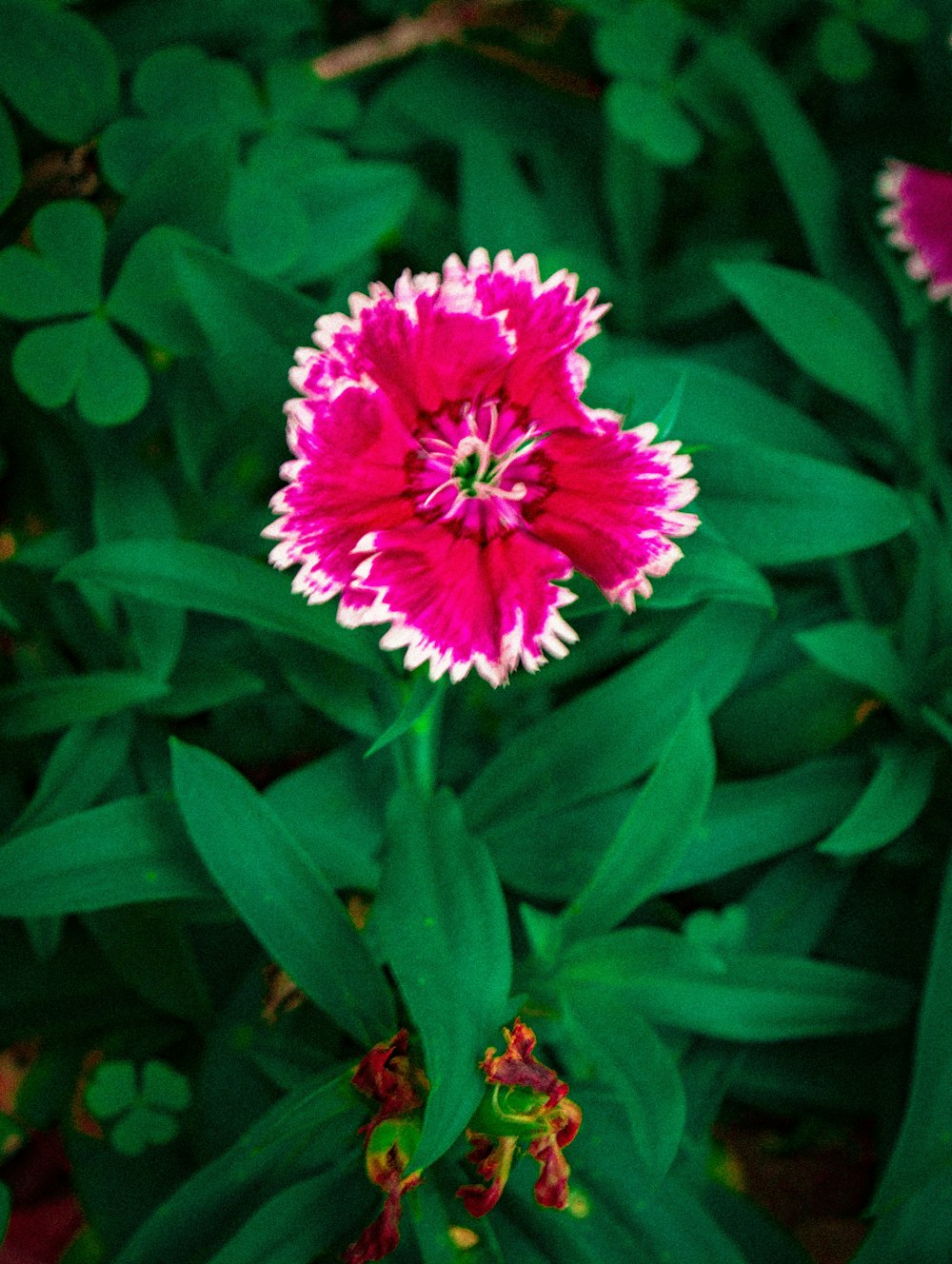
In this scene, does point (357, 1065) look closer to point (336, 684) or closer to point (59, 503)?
point (336, 684)

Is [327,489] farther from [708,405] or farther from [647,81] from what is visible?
[647,81]

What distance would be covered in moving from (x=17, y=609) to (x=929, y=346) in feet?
3.89

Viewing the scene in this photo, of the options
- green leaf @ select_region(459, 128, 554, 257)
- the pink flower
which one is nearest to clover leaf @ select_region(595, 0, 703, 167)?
green leaf @ select_region(459, 128, 554, 257)

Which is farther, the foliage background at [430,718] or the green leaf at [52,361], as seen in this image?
the green leaf at [52,361]

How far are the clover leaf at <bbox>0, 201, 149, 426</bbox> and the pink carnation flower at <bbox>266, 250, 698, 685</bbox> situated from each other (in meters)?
0.38

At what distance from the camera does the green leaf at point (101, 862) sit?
3.38 ft

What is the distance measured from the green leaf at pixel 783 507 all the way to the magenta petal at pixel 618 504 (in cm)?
26

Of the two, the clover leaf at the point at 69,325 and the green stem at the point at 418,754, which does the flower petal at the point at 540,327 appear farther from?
the clover leaf at the point at 69,325

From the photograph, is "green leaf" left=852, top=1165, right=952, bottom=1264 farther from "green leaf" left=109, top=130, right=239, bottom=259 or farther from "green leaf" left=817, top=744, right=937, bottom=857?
"green leaf" left=109, top=130, right=239, bottom=259

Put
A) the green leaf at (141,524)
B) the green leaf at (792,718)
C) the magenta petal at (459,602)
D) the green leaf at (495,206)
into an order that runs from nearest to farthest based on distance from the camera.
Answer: the magenta petal at (459,602)
the green leaf at (141,524)
the green leaf at (792,718)
the green leaf at (495,206)

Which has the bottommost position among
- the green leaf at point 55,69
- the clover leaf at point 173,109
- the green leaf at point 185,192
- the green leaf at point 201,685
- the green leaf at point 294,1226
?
the green leaf at point 294,1226

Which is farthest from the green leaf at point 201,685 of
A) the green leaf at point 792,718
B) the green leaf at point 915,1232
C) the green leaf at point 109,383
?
the green leaf at point 915,1232

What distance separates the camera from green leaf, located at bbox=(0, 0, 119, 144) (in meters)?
1.24

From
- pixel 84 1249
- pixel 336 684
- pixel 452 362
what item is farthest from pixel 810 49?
pixel 84 1249
